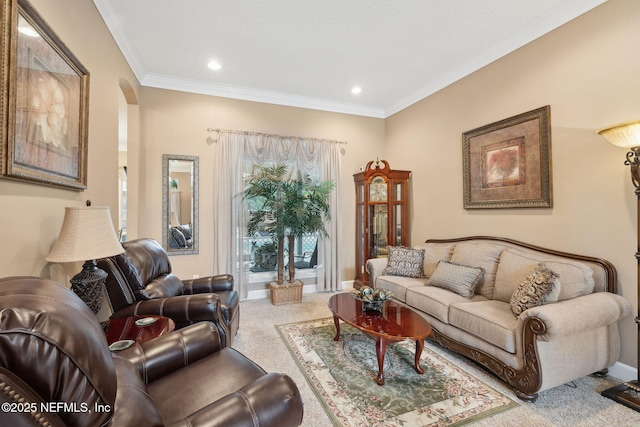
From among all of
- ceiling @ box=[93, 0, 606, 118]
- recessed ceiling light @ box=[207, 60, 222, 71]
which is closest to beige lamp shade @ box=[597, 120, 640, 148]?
ceiling @ box=[93, 0, 606, 118]

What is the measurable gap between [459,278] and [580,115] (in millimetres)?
1793

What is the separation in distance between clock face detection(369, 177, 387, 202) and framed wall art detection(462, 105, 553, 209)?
1192 mm

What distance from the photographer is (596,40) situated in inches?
94.9

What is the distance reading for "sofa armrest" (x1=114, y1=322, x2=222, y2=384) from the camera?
1.42 metres

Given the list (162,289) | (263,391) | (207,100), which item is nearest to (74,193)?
(162,289)

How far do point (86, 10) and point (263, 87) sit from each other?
221cm

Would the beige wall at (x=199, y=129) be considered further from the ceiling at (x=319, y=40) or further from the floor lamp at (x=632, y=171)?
A: the floor lamp at (x=632, y=171)

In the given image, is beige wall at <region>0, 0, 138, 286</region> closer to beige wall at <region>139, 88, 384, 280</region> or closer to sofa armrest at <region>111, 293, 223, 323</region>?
sofa armrest at <region>111, 293, 223, 323</region>

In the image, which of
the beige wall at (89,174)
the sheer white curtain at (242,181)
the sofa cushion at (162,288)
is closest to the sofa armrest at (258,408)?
the beige wall at (89,174)

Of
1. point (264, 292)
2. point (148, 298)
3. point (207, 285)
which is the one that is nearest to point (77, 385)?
point (148, 298)

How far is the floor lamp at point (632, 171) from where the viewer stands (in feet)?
6.41

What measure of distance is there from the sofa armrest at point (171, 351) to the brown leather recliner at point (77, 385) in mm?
114

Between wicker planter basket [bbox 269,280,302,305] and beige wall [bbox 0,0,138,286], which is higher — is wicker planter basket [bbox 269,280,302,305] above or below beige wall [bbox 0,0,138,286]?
below

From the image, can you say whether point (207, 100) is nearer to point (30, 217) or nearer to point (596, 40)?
point (30, 217)
